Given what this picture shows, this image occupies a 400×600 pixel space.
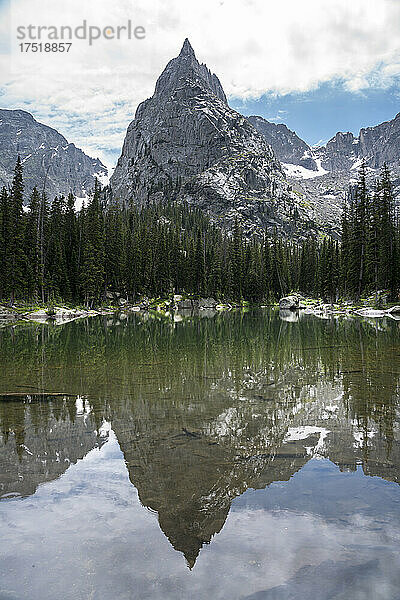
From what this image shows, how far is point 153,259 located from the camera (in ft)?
292

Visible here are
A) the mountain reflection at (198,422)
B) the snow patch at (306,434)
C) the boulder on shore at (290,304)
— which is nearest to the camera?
the mountain reflection at (198,422)

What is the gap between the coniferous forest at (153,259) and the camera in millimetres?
55219

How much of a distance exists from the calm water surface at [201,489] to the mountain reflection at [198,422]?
39mm

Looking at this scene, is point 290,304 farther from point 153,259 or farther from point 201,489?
point 201,489

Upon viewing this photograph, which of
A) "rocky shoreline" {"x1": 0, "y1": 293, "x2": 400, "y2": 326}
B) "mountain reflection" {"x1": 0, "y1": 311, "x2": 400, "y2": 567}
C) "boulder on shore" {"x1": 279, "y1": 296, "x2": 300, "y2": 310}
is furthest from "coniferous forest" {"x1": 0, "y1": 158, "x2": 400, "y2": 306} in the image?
"mountain reflection" {"x1": 0, "y1": 311, "x2": 400, "y2": 567}

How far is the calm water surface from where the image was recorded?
3994 millimetres

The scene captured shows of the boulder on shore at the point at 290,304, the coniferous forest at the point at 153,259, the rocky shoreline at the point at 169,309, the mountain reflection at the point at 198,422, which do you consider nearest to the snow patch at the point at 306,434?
the mountain reflection at the point at 198,422

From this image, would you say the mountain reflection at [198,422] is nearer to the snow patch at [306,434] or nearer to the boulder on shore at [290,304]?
the snow patch at [306,434]

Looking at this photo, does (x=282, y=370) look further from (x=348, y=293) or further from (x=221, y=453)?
(x=348, y=293)

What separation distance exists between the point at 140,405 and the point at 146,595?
21.0ft

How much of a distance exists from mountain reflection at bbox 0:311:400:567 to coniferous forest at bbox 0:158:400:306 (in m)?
42.1

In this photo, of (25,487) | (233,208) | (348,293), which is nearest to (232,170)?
(233,208)

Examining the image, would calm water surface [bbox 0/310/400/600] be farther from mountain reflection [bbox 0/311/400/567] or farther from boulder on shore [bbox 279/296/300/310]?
boulder on shore [bbox 279/296/300/310]

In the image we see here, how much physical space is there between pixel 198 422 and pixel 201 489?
2.88 m
